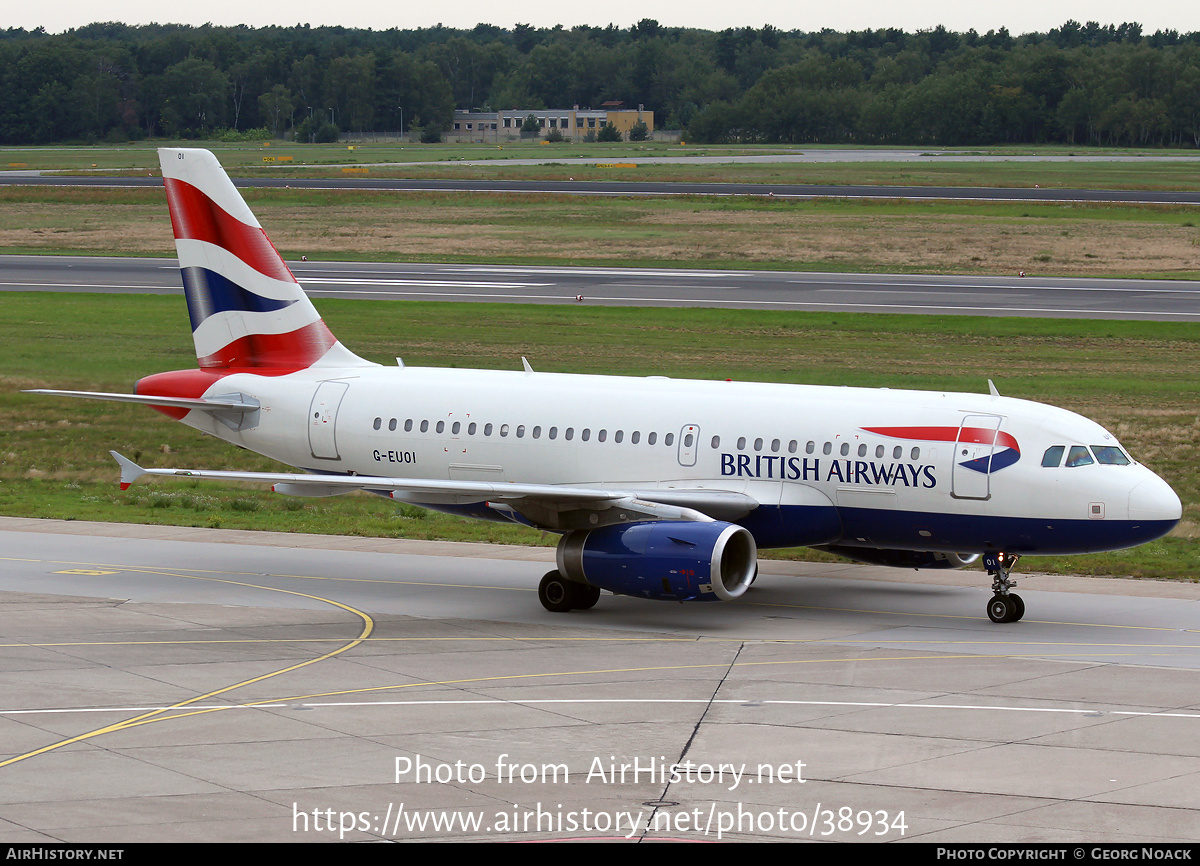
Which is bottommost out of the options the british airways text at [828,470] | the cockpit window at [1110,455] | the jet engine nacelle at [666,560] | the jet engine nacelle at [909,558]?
the jet engine nacelle at [909,558]

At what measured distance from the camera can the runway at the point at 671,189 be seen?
115500 mm

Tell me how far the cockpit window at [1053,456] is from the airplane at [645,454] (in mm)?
26

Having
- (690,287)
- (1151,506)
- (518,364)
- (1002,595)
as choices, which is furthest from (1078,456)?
(690,287)

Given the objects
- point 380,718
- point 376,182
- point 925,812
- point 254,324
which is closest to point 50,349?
point 254,324

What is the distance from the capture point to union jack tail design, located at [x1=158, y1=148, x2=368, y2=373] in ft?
106

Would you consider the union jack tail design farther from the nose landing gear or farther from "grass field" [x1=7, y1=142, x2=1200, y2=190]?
"grass field" [x1=7, y1=142, x2=1200, y2=190]

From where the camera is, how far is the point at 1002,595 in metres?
26.2

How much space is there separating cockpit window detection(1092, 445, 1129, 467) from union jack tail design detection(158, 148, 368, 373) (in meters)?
16.0

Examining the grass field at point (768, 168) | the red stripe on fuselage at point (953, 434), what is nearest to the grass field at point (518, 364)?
the red stripe on fuselage at point (953, 434)

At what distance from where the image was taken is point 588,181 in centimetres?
13825

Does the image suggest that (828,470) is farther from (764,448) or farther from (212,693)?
(212,693)

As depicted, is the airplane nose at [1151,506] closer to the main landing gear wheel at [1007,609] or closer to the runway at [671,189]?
the main landing gear wheel at [1007,609]

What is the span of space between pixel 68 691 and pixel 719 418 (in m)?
12.6

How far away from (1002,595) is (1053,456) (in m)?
2.71
